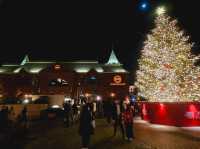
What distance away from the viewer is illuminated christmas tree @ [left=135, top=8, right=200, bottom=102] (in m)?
21.5

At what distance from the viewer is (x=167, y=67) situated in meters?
22.4

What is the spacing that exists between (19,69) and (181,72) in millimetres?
38854

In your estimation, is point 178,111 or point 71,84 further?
point 71,84

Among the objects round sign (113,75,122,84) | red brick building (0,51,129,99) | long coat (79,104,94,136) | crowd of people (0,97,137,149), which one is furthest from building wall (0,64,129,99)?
long coat (79,104,94,136)

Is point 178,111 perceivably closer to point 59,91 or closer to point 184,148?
point 184,148

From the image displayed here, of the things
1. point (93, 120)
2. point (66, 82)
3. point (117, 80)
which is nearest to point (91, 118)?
point (93, 120)

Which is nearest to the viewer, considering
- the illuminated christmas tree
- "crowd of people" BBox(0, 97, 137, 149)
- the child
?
"crowd of people" BBox(0, 97, 137, 149)

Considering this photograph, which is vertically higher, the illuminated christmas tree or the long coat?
the illuminated christmas tree

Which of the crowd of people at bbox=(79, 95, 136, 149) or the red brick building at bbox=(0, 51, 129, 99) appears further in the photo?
the red brick building at bbox=(0, 51, 129, 99)

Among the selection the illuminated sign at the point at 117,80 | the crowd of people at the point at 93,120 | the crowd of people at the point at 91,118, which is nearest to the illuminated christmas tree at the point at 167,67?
the crowd of people at the point at 91,118

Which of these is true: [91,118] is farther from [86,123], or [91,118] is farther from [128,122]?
[128,122]

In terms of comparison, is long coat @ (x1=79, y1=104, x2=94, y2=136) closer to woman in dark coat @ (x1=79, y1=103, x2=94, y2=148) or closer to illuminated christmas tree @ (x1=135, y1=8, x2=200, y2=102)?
woman in dark coat @ (x1=79, y1=103, x2=94, y2=148)

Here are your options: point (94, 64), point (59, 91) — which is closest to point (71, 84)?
point (59, 91)

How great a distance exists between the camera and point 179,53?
2217 cm
